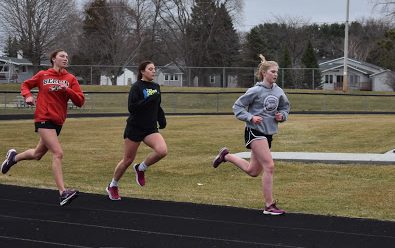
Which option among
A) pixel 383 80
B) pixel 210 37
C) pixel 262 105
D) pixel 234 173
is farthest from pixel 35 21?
pixel 262 105

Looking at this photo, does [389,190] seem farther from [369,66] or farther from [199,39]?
[369,66]

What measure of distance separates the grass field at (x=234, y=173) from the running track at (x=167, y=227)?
33.9 inches

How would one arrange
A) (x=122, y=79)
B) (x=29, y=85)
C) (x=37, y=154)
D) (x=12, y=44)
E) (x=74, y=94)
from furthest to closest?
1. (x=122, y=79)
2. (x=12, y=44)
3. (x=37, y=154)
4. (x=29, y=85)
5. (x=74, y=94)

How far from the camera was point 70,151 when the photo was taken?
16344 mm

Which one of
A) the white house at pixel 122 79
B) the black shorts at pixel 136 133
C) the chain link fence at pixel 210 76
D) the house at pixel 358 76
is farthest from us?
the house at pixel 358 76

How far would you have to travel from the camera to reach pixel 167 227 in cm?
679

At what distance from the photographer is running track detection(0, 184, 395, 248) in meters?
6.06

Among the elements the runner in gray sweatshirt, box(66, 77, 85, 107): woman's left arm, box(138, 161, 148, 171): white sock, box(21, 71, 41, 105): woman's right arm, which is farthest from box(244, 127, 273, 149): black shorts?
box(21, 71, 41, 105): woman's right arm

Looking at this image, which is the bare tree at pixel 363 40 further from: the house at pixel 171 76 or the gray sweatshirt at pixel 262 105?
the gray sweatshirt at pixel 262 105

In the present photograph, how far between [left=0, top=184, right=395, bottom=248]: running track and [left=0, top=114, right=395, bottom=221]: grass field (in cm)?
86

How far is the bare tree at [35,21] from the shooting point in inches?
2226

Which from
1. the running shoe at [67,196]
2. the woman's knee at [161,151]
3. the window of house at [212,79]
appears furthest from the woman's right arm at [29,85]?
the window of house at [212,79]

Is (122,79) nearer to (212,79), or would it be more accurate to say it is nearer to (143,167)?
(212,79)

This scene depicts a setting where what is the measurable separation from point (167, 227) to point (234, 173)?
225 inches
